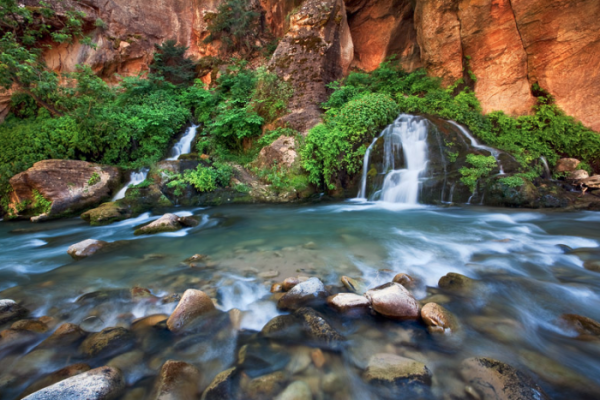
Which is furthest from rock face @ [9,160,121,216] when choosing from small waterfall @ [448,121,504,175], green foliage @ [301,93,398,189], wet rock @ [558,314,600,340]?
small waterfall @ [448,121,504,175]

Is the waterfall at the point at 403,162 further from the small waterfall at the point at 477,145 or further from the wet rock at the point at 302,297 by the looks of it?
the wet rock at the point at 302,297

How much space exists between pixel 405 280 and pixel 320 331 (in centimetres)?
136

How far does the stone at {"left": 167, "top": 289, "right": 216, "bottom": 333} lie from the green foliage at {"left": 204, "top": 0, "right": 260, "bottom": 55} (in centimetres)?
1758

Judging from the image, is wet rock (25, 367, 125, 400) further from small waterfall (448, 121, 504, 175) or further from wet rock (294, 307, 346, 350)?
small waterfall (448, 121, 504, 175)

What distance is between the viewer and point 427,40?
38.1 ft

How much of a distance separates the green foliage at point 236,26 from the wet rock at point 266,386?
18.5 metres

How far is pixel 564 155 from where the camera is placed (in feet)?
28.1

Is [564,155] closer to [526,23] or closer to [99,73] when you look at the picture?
[526,23]

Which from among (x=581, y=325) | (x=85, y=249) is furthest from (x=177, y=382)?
(x=85, y=249)

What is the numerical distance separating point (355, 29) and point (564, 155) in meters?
12.2

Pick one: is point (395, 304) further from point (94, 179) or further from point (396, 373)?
point (94, 179)

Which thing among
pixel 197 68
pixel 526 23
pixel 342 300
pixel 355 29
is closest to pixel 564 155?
pixel 526 23

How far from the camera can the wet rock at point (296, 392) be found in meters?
1.72

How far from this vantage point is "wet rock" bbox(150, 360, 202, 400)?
1723 millimetres
